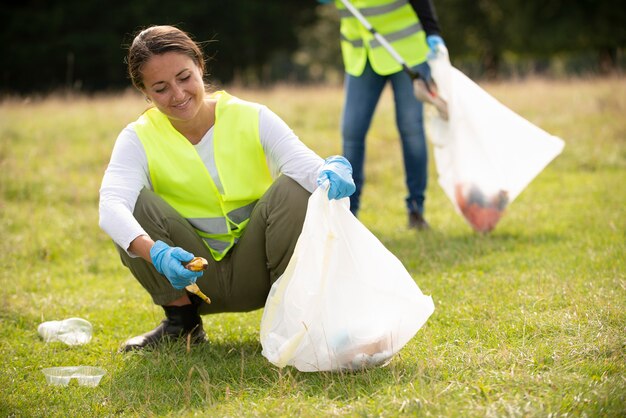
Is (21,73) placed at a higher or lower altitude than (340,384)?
lower

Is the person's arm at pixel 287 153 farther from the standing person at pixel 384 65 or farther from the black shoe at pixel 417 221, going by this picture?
the black shoe at pixel 417 221

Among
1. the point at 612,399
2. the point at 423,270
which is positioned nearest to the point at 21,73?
the point at 423,270

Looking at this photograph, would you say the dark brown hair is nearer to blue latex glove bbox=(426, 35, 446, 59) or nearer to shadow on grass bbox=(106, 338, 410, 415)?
shadow on grass bbox=(106, 338, 410, 415)

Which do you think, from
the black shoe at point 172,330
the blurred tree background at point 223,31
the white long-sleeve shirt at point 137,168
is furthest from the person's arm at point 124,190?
the blurred tree background at point 223,31

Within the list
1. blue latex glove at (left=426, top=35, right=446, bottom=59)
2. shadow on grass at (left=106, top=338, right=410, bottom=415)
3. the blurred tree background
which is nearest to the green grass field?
shadow on grass at (left=106, top=338, right=410, bottom=415)

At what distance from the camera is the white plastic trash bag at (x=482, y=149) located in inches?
154

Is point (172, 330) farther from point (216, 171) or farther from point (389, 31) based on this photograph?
point (389, 31)

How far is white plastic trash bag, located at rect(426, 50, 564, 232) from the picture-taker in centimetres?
390

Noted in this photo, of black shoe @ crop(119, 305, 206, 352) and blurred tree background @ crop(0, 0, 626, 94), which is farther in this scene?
blurred tree background @ crop(0, 0, 626, 94)

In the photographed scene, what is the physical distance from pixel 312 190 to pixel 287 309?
47 centimetres

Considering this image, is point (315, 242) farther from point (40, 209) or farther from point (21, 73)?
point (21, 73)

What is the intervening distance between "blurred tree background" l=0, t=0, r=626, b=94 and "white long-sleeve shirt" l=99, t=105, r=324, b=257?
18325mm

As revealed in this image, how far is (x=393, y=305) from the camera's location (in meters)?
2.40

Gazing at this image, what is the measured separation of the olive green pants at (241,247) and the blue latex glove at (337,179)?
198 mm
